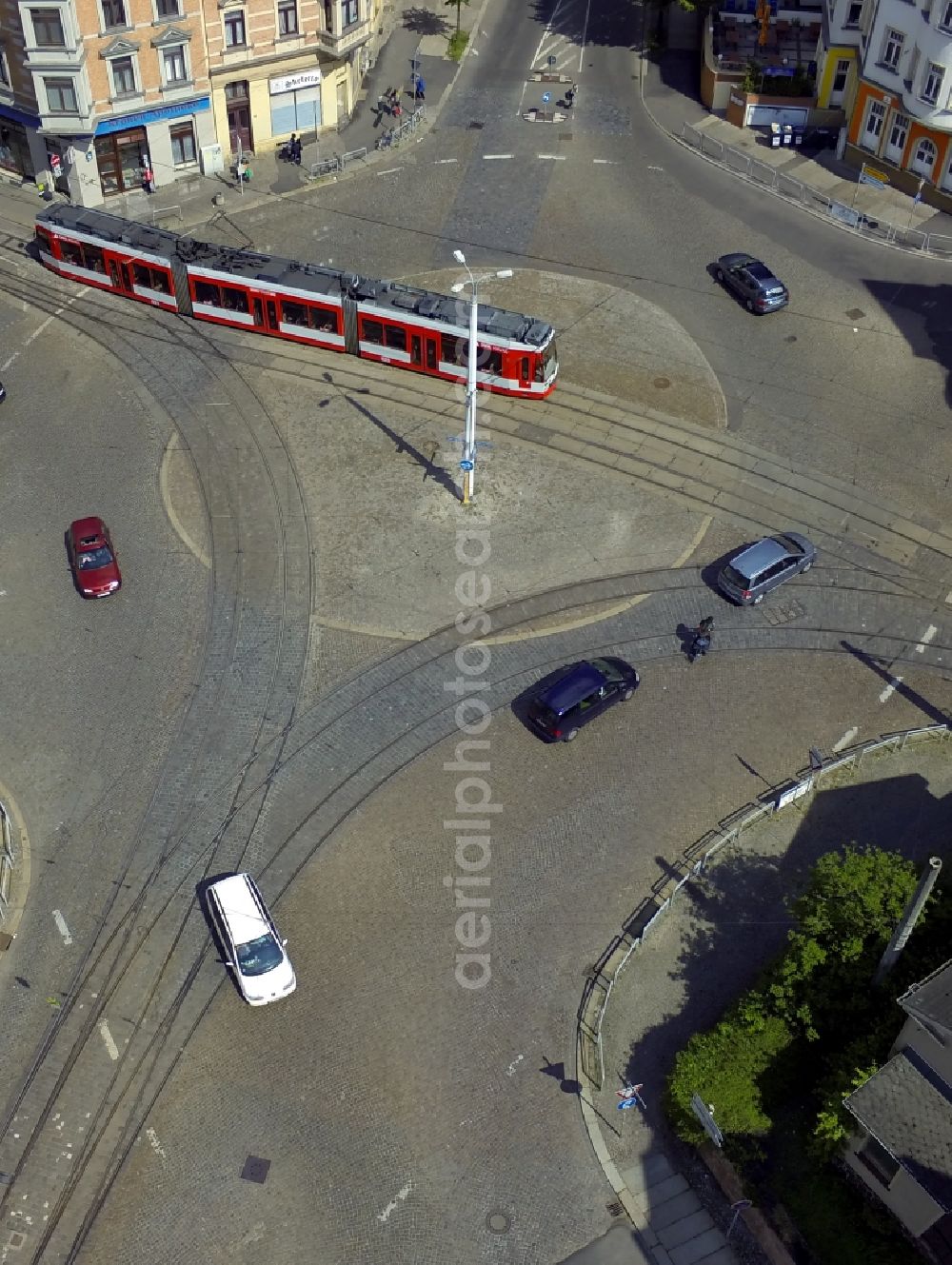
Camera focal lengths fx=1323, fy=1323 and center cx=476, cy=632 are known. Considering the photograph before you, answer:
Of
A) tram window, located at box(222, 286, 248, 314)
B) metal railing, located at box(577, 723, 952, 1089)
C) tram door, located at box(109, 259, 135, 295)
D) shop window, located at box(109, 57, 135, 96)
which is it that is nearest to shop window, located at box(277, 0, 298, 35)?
shop window, located at box(109, 57, 135, 96)

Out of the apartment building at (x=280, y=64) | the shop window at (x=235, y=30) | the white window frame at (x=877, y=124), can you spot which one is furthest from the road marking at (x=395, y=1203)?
the white window frame at (x=877, y=124)

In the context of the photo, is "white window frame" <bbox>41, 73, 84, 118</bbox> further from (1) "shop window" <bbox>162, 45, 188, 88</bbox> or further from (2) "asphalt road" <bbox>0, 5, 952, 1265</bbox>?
(2) "asphalt road" <bbox>0, 5, 952, 1265</bbox>

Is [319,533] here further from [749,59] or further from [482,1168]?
[749,59]

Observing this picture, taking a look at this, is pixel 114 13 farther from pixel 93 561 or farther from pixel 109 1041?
pixel 109 1041

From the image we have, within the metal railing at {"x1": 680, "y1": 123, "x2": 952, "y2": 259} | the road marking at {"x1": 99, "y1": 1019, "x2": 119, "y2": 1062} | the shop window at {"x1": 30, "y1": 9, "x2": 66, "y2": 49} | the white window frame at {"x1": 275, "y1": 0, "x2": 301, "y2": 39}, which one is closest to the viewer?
the road marking at {"x1": 99, "y1": 1019, "x2": 119, "y2": 1062}

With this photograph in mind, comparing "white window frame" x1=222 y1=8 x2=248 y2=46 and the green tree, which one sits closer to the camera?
"white window frame" x1=222 y1=8 x2=248 y2=46

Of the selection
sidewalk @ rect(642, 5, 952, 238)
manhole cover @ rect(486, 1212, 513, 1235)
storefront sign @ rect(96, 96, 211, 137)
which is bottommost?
manhole cover @ rect(486, 1212, 513, 1235)
